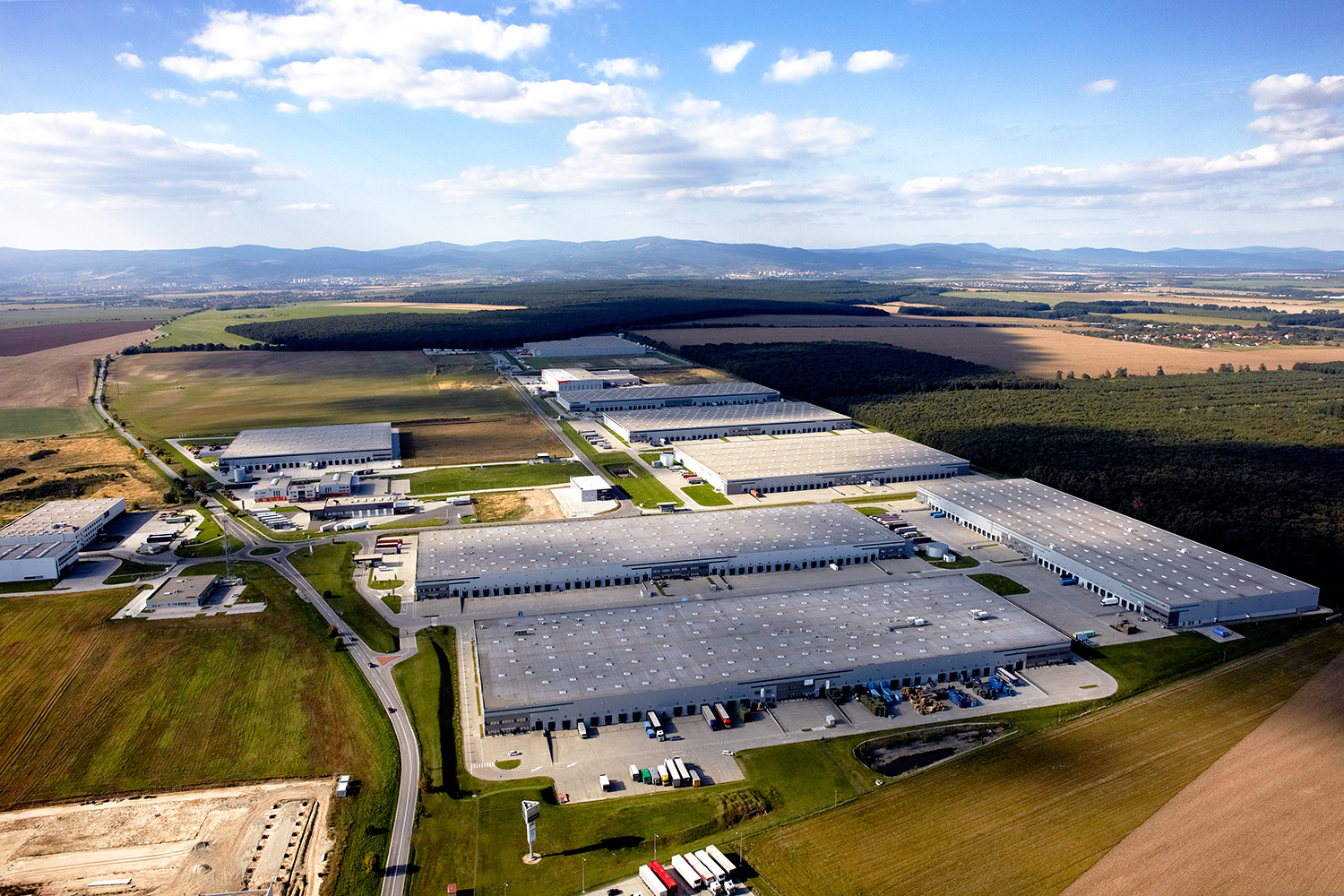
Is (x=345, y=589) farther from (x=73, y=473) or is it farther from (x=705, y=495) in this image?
(x=73, y=473)

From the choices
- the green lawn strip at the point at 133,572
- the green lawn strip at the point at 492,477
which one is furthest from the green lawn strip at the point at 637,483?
the green lawn strip at the point at 133,572

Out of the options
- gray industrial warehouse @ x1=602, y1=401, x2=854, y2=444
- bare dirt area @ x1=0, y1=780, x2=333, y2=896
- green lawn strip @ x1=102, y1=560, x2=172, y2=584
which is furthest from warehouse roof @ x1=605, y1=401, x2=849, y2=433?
bare dirt area @ x1=0, y1=780, x2=333, y2=896

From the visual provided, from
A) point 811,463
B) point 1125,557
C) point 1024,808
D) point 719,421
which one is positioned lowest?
point 1024,808

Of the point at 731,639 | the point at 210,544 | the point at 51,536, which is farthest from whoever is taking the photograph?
the point at 210,544

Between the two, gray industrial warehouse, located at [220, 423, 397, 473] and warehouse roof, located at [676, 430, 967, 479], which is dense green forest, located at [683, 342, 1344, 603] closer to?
warehouse roof, located at [676, 430, 967, 479]

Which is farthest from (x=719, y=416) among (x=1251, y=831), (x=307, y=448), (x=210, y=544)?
(x=1251, y=831)

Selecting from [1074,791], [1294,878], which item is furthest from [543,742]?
[1294,878]
